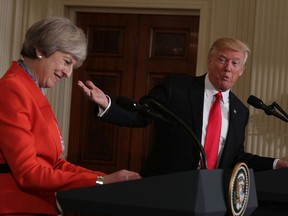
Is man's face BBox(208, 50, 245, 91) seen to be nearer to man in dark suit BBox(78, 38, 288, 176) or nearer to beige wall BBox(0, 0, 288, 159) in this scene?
man in dark suit BBox(78, 38, 288, 176)

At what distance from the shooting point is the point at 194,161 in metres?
3.19

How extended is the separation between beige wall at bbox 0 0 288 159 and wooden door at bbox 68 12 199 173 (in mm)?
108

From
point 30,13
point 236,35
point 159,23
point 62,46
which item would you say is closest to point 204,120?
point 62,46

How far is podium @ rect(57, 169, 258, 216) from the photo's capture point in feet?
5.39

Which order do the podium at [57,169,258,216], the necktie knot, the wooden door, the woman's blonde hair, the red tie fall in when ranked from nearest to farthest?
the podium at [57,169,258,216] → the woman's blonde hair → the red tie → the necktie knot → the wooden door

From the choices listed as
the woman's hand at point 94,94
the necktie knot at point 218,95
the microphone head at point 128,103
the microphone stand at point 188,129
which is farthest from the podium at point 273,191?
the microphone head at point 128,103

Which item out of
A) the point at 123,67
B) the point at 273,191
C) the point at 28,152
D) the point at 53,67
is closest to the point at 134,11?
the point at 123,67

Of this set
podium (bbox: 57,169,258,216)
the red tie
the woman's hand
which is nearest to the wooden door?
the red tie

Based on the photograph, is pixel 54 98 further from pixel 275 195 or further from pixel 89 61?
pixel 275 195

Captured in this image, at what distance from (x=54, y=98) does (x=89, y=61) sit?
49 cm

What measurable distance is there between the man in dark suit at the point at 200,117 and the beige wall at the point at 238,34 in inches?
64.7

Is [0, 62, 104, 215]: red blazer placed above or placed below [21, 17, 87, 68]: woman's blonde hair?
below

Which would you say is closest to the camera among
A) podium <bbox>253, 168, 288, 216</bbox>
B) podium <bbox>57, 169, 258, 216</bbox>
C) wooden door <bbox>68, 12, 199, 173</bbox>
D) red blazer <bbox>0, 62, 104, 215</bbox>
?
podium <bbox>57, 169, 258, 216</bbox>

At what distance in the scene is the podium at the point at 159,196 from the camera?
5.39 ft
